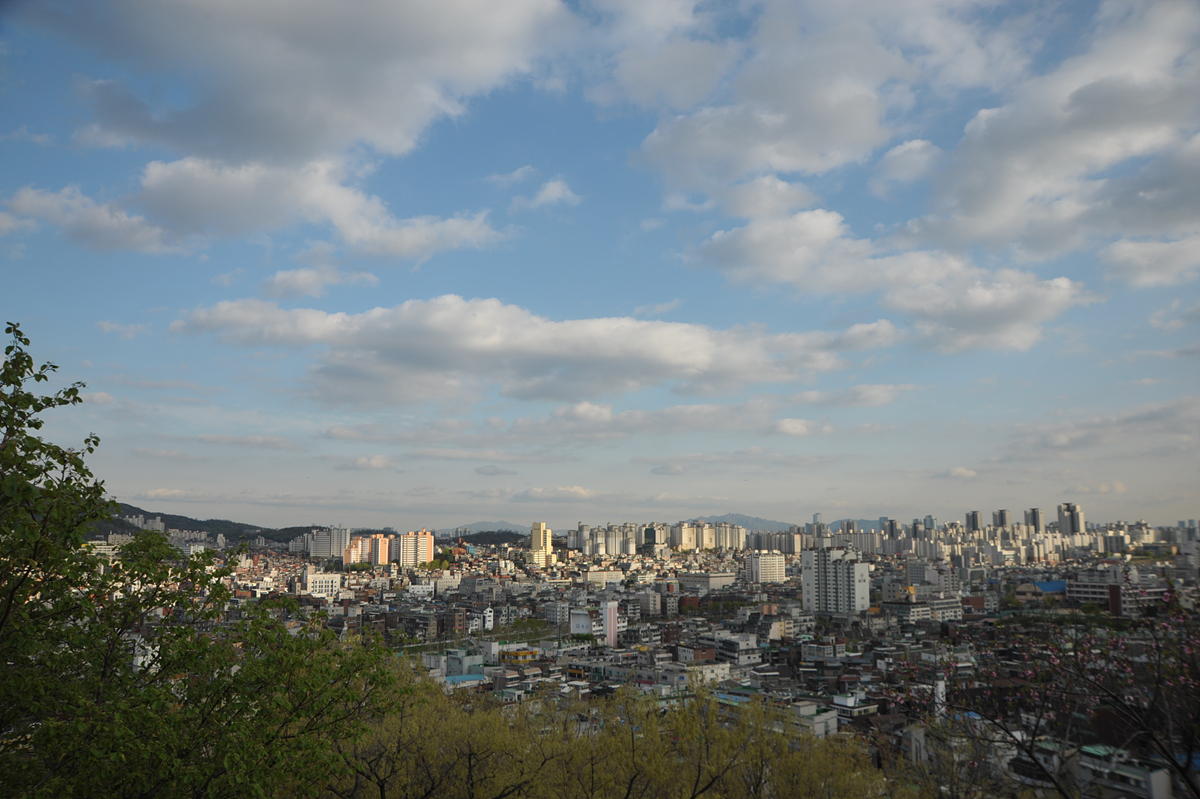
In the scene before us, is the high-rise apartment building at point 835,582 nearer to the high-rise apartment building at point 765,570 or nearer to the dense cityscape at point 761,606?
the dense cityscape at point 761,606

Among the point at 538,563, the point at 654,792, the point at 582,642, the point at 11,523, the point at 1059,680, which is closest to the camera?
the point at 11,523

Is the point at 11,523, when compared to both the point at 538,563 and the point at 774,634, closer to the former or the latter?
the point at 774,634

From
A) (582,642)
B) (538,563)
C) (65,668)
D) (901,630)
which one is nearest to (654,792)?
(65,668)

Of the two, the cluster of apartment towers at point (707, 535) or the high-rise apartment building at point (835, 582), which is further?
the cluster of apartment towers at point (707, 535)

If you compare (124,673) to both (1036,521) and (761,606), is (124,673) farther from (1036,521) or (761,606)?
(1036,521)

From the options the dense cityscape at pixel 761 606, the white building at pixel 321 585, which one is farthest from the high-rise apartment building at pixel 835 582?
the white building at pixel 321 585
